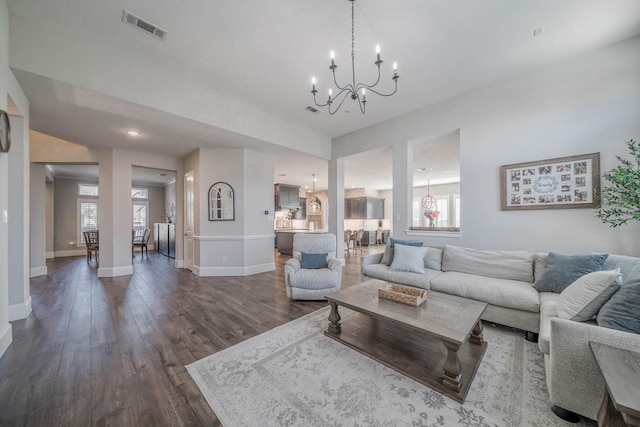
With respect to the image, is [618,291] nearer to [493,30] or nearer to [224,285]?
[493,30]

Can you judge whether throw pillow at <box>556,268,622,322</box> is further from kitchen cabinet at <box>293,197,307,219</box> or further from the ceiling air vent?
kitchen cabinet at <box>293,197,307,219</box>

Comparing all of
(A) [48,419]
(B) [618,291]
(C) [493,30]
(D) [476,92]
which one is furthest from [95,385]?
(D) [476,92]

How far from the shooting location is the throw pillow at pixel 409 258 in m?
3.34

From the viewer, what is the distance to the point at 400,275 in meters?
3.28

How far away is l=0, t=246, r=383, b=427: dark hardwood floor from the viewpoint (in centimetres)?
152

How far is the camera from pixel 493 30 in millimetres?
2523

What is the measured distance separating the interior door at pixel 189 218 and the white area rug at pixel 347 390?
4.03 meters

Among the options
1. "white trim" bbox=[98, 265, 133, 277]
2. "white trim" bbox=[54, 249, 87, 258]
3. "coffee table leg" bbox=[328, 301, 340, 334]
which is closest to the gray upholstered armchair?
"coffee table leg" bbox=[328, 301, 340, 334]

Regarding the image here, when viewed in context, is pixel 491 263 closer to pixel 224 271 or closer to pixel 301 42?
pixel 301 42

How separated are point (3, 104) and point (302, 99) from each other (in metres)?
3.27

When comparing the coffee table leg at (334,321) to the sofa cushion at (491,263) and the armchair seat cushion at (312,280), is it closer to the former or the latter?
the armchair seat cushion at (312,280)

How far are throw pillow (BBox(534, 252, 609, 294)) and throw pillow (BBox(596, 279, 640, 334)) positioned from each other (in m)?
0.95

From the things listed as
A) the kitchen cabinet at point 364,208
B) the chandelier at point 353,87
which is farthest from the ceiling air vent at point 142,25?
the kitchen cabinet at point 364,208

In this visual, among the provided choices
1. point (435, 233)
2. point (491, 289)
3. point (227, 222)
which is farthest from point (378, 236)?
point (491, 289)
